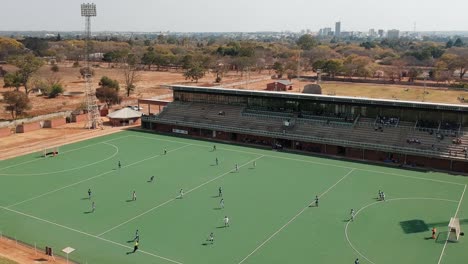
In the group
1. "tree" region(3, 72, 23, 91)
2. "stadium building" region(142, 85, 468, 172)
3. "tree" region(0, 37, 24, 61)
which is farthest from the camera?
"tree" region(0, 37, 24, 61)

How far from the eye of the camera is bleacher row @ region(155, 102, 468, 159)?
5703cm

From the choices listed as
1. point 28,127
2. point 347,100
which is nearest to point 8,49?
point 28,127

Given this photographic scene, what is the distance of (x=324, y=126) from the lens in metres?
65.4

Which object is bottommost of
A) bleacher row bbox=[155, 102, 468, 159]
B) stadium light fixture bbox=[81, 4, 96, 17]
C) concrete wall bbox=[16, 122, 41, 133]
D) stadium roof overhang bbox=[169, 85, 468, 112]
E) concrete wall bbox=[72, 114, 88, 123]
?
concrete wall bbox=[16, 122, 41, 133]

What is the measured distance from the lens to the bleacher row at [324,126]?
→ 57031mm

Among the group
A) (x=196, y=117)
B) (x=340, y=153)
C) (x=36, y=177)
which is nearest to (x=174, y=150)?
(x=196, y=117)

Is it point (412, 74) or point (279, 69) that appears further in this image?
point (279, 69)

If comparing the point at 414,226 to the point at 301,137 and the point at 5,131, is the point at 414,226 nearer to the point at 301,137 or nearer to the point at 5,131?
the point at 301,137

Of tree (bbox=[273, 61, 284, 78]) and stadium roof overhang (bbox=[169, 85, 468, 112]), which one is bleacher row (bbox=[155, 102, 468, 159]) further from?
tree (bbox=[273, 61, 284, 78])

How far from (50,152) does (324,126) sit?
39.6 metres

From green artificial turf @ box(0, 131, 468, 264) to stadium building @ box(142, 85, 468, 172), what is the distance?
11.0 ft

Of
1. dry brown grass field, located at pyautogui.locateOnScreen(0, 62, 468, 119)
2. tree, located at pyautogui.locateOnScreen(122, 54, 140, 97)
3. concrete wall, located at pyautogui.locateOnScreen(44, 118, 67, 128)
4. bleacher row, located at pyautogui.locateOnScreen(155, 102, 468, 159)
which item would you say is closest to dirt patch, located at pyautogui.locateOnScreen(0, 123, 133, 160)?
concrete wall, located at pyautogui.locateOnScreen(44, 118, 67, 128)

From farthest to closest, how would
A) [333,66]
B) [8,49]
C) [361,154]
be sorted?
[8,49], [333,66], [361,154]

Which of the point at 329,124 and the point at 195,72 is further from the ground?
the point at 195,72
